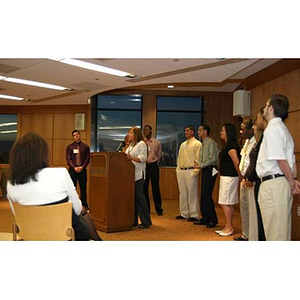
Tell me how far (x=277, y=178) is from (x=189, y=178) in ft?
8.18

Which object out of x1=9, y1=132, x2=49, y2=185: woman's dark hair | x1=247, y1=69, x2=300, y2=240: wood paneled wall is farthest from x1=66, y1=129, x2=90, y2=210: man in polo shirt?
x1=9, y1=132, x2=49, y2=185: woman's dark hair

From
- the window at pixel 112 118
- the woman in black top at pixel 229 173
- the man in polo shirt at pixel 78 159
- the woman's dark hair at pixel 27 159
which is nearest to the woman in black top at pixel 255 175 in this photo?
the woman in black top at pixel 229 173

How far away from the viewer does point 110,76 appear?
18.5 ft

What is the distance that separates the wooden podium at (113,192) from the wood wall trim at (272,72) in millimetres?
2201

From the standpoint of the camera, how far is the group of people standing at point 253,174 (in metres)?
2.76

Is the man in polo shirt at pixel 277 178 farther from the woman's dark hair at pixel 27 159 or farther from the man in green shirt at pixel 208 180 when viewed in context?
the man in green shirt at pixel 208 180

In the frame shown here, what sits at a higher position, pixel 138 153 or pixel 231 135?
pixel 231 135

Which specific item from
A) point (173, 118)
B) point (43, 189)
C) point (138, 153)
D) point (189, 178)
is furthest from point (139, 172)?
point (173, 118)

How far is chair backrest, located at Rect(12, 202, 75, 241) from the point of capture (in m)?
2.13

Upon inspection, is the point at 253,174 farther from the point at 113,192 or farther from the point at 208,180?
the point at 113,192

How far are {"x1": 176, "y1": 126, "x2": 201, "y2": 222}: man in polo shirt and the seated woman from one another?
3124mm

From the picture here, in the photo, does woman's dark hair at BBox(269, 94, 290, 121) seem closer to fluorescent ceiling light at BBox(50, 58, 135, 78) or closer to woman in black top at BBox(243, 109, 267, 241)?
woman in black top at BBox(243, 109, 267, 241)
